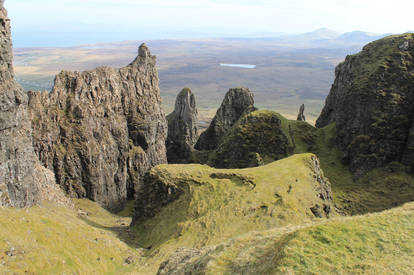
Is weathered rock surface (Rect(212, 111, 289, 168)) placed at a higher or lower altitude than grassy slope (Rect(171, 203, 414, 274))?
lower

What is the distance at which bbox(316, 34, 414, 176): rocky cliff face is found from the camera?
75875 mm

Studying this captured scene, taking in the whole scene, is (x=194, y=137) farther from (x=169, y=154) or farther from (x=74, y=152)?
(x=74, y=152)

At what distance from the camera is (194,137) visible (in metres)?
130

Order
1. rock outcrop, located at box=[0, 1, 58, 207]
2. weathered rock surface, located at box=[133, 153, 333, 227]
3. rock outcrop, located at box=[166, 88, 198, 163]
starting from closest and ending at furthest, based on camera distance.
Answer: weathered rock surface, located at box=[133, 153, 333, 227] → rock outcrop, located at box=[0, 1, 58, 207] → rock outcrop, located at box=[166, 88, 198, 163]

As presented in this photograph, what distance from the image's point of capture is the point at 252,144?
255 feet

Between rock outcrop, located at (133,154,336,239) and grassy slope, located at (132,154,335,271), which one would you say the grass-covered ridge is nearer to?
rock outcrop, located at (133,154,336,239)

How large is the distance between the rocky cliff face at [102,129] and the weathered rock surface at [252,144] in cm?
3217

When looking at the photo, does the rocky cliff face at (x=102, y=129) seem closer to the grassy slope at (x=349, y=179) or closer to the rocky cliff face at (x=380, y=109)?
the grassy slope at (x=349, y=179)

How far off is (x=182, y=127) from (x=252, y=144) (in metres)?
52.7

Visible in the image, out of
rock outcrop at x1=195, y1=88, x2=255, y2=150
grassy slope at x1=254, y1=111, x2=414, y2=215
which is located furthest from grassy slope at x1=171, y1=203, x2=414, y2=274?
rock outcrop at x1=195, y1=88, x2=255, y2=150

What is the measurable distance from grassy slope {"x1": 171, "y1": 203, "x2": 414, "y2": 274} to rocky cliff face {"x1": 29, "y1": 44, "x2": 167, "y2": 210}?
215ft

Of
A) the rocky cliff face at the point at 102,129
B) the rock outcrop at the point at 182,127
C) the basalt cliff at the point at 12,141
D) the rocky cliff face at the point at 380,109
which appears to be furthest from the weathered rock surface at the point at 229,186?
the rock outcrop at the point at 182,127

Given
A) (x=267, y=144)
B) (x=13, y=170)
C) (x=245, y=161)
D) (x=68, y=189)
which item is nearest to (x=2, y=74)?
(x=13, y=170)

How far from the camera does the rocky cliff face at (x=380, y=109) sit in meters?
75.9
